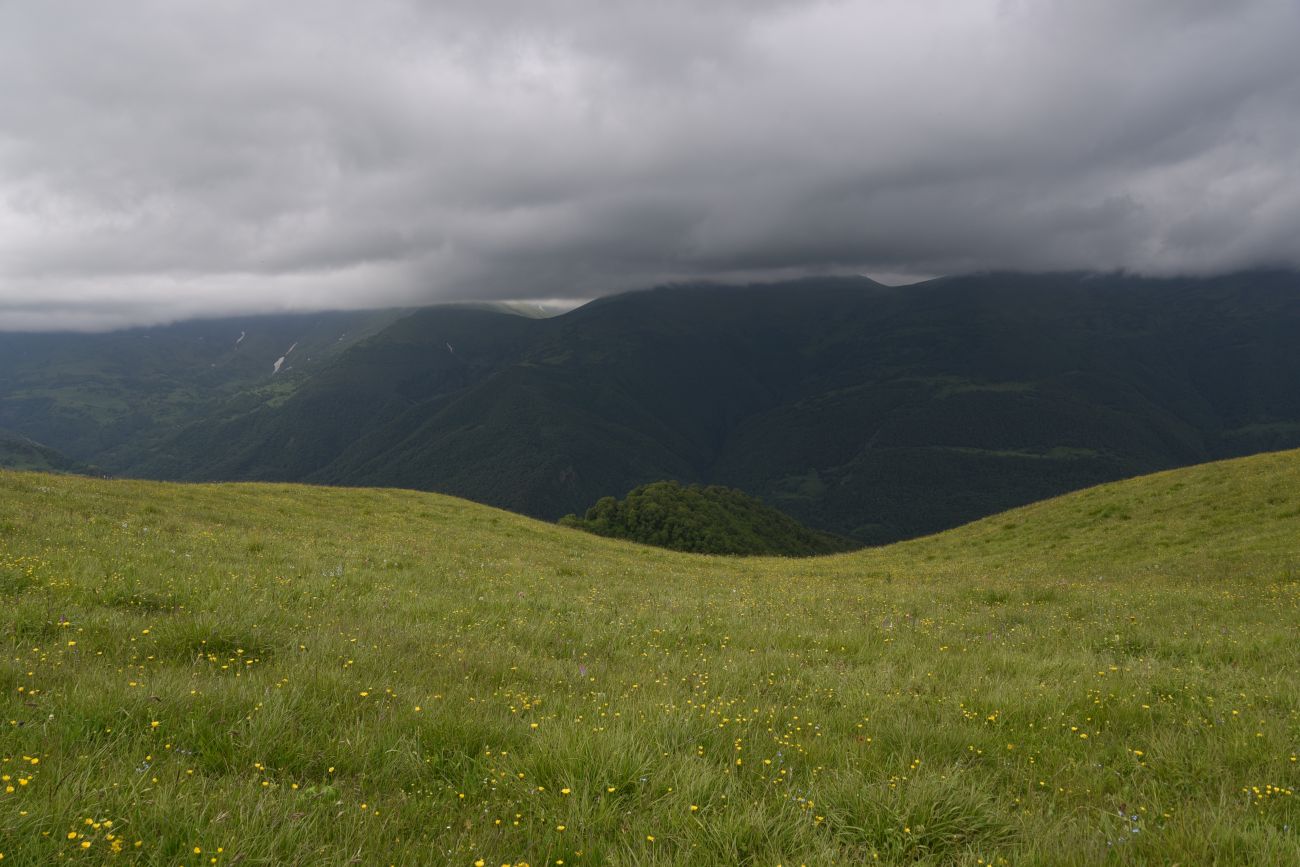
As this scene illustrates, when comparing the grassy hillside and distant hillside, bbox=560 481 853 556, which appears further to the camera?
distant hillside, bbox=560 481 853 556

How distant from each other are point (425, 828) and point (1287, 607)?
17128 millimetres

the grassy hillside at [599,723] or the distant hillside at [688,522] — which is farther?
the distant hillside at [688,522]

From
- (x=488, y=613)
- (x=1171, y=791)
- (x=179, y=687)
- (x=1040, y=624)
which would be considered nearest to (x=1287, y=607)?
(x=1040, y=624)

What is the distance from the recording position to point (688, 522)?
109750 mm

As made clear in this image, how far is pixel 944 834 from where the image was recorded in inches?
163

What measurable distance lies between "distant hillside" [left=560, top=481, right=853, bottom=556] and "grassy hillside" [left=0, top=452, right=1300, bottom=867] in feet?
266

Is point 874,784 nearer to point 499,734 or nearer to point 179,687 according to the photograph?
point 499,734

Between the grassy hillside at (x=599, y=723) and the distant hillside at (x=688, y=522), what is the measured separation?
81.1 metres

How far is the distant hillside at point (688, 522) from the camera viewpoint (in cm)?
10575

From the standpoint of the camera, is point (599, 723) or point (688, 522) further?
point (688, 522)

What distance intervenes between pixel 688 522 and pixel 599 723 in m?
105

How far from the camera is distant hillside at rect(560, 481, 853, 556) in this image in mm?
105750

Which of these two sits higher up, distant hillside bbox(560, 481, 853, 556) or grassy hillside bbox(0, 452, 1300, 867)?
grassy hillside bbox(0, 452, 1300, 867)

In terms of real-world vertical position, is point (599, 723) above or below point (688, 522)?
above
